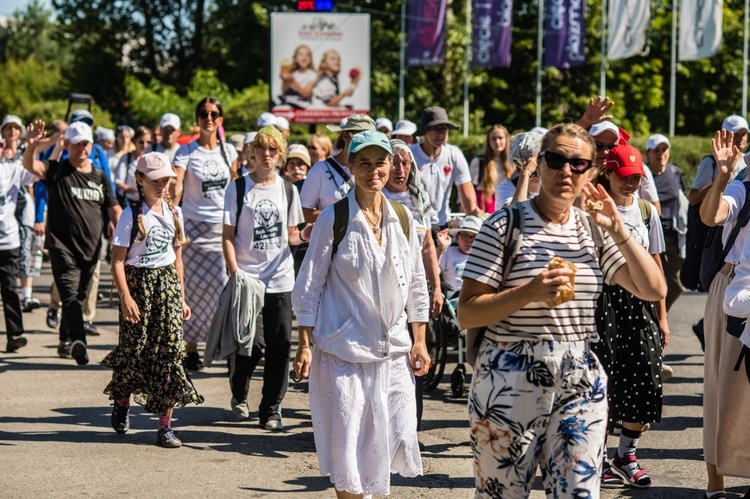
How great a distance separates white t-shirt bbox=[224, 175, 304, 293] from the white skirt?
2.53 metres

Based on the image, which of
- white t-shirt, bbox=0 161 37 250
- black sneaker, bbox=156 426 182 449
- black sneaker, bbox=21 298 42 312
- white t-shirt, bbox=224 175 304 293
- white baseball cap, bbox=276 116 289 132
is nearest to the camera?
black sneaker, bbox=156 426 182 449

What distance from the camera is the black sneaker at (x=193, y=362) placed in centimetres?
1051

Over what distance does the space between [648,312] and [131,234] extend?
11.3 feet

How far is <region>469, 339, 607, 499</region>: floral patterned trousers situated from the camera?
431 cm

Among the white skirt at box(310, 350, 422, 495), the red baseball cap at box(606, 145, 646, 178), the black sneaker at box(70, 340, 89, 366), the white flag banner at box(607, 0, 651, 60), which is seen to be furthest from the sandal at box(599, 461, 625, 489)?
the white flag banner at box(607, 0, 651, 60)

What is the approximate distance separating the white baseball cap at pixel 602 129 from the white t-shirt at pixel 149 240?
2.98 m

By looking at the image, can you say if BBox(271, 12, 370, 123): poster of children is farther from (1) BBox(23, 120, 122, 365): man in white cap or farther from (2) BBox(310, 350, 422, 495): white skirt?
(2) BBox(310, 350, 422, 495): white skirt

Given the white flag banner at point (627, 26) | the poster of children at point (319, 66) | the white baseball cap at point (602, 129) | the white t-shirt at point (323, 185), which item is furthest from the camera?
the white flag banner at point (627, 26)

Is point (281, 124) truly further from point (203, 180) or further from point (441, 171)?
point (441, 171)

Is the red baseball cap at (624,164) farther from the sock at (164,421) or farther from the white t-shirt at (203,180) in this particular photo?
the white t-shirt at (203,180)

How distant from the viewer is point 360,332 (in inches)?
221

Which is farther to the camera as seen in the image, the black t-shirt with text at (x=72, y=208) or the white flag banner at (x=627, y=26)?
the white flag banner at (x=627, y=26)

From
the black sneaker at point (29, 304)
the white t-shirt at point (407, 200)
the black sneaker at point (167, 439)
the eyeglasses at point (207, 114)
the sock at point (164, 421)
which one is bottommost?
the black sneaker at point (29, 304)

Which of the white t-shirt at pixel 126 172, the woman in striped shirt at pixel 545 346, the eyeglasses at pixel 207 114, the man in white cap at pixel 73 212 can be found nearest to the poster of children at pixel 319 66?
the white t-shirt at pixel 126 172
